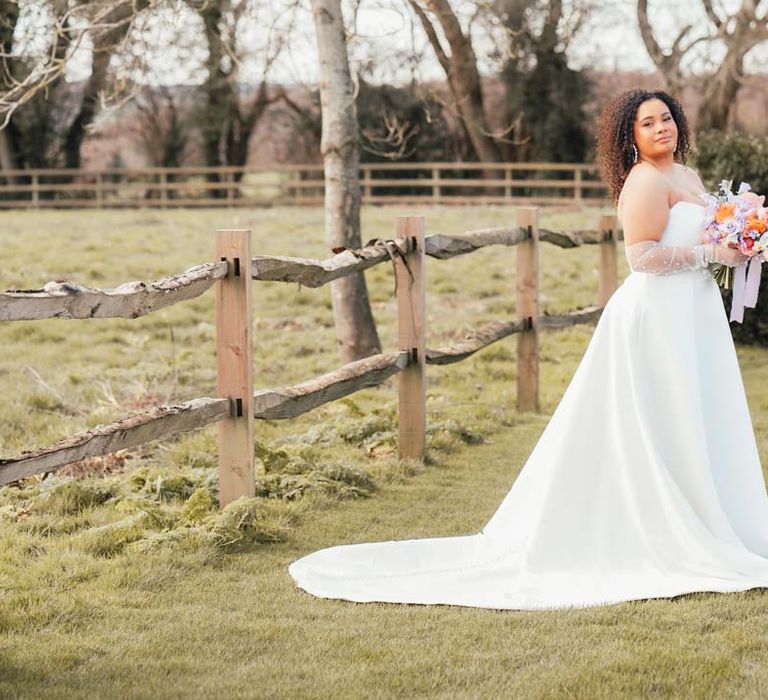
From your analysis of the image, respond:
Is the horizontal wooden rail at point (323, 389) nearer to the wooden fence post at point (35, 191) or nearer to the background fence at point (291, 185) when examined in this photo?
the background fence at point (291, 185)

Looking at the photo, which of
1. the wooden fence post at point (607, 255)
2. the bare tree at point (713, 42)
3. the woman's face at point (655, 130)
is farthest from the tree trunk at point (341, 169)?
the bare tree at point (713, 42)

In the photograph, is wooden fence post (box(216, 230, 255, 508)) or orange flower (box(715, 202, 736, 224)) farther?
wooden fence post (box(216, 230, 255, 508))

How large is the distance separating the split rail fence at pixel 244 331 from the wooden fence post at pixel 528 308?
0.01 meters

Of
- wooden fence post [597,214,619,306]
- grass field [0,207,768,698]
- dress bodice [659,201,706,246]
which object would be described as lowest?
grass field [0,207,768,698]

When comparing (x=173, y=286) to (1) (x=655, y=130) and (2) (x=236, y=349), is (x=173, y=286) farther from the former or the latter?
(1) (x=655, y=130)

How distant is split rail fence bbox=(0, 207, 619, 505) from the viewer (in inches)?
178

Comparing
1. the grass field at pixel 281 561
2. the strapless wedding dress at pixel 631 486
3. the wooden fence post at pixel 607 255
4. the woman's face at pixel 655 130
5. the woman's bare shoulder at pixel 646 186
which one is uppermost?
the woman's face at pixel 655 130

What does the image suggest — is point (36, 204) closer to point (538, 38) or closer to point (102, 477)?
point (538, 38)

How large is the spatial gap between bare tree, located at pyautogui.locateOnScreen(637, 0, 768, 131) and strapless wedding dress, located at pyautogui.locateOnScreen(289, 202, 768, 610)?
16.1 metres

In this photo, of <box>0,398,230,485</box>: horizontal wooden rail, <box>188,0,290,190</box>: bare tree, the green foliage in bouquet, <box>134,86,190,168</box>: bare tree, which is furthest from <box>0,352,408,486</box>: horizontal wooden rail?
<box>134,86,190,168</box>: bare tree

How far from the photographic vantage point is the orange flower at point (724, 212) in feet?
15.5

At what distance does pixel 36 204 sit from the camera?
2719 cm

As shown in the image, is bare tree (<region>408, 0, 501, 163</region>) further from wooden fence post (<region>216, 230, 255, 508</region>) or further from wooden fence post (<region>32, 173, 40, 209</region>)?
wooden fence post (<region>216, 230, 255, 508</region>)

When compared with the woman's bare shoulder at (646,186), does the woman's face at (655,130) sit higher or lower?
higher
